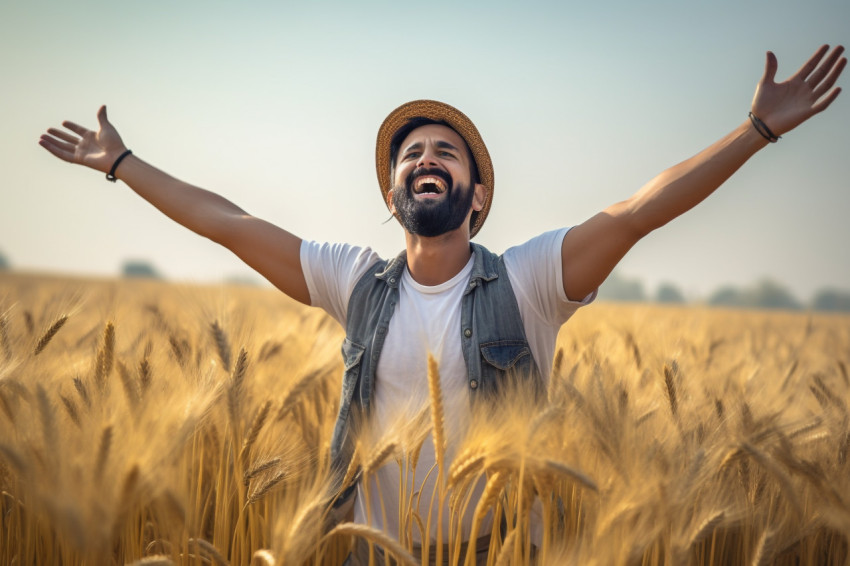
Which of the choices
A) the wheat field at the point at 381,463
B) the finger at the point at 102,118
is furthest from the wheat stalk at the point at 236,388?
the finger at the point at 102,118

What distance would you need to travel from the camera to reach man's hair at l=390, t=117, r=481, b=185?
2584 mm

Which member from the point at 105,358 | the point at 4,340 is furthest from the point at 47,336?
the point at 105,358

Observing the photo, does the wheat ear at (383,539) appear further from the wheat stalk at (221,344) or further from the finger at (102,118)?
the finger at (102,118)

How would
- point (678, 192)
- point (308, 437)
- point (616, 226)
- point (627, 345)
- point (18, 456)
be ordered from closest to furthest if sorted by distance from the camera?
1. point (18, 456)
2. point (678, 192)
3. point (616, 226)
4. point (308, 437)
5. point (627, 345)

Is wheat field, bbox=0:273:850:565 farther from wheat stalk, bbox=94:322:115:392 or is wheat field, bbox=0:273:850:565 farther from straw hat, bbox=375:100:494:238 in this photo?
straw hat, bbox=375:100:494:238

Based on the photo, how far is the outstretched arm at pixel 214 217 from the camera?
2.34 meters

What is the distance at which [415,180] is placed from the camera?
2.36 meters

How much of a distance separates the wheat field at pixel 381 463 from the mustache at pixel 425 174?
0.73 metres

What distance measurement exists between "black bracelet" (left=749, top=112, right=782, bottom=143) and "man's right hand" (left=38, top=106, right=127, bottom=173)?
2.32 metres

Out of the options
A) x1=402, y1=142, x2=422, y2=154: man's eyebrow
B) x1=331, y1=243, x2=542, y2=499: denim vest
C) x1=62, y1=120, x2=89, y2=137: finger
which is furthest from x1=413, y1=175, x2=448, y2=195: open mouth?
x1=62, y1=120, x2=89, y2=137: finger

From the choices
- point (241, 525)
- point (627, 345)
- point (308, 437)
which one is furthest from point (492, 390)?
point (627, 345)

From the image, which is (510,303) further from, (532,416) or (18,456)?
(18,456)

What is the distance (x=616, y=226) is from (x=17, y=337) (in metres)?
2.09

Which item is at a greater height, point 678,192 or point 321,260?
point 678,192
